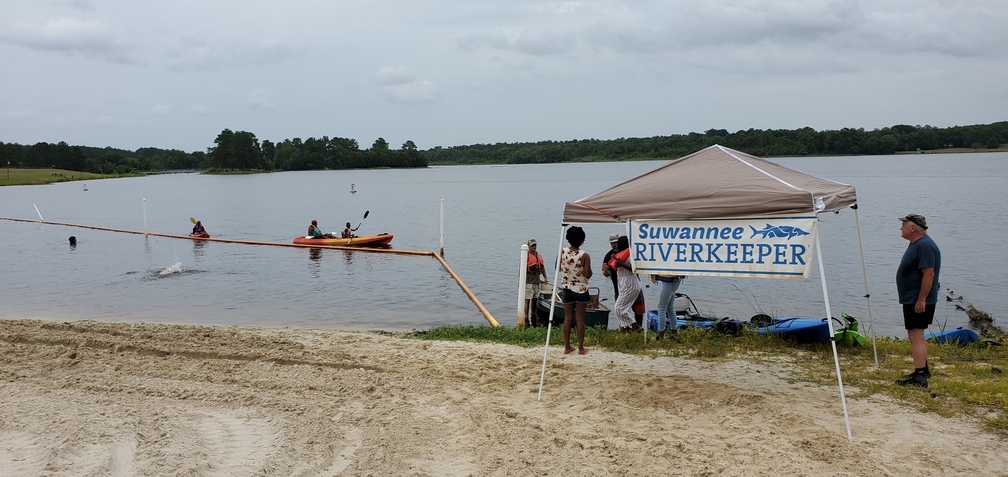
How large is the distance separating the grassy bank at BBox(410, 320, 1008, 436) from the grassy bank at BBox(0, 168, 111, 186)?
12467 centimetres

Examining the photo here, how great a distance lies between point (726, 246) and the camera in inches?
259

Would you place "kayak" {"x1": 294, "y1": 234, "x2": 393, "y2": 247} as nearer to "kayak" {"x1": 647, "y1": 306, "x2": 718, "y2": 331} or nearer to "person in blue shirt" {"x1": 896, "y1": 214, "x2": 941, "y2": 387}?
"kayak" {"x1": 647, "y1": 306, "x2": 718, "y2": 331}

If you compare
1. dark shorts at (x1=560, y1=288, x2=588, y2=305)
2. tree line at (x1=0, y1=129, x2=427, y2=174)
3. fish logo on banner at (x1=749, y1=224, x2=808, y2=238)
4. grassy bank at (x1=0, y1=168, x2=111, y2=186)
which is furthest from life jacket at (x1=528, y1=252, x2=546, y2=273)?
tree line at (x1=0, y1=129, x2=427, y2=174)

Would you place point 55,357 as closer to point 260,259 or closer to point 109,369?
point 109,369

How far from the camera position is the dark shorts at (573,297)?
8.28 m

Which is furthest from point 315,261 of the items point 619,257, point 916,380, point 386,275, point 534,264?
point 916,380

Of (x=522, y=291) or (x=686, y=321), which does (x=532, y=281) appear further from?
(x=686, y=321)

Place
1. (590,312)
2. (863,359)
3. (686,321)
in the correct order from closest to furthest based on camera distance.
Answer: (863,359) < (686,321) < (590,312)

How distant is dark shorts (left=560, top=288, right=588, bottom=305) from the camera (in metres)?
8.28

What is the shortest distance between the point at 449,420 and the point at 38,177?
146m

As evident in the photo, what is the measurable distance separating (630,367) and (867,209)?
136 feet

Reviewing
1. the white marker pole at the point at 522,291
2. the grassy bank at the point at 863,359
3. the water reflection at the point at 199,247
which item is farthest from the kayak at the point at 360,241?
the grassy bank at the point at 863,359

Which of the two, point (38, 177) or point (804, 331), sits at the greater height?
point (38, 177)

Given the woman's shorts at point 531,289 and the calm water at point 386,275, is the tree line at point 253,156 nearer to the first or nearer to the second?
the calm water at point 386,275
